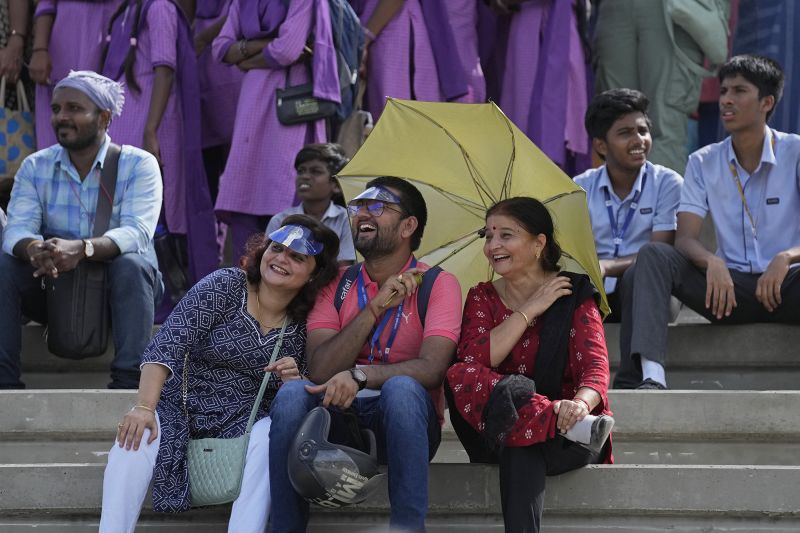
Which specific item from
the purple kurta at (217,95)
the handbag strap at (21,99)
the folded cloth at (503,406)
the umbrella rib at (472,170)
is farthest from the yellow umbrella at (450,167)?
the handbag strap at (21,99)

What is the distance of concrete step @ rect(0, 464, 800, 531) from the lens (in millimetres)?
4020

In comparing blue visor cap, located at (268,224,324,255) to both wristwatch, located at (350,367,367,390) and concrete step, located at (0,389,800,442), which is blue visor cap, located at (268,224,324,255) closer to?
wristwatch, located at (350,367,367,390)

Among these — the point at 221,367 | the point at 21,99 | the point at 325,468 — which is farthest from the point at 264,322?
the point at 21,99

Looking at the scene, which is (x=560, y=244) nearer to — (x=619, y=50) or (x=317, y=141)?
(x=317, y=141)

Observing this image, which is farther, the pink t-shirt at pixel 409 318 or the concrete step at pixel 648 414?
the concrete step at pixel 648 414

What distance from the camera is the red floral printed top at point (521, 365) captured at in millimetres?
3785

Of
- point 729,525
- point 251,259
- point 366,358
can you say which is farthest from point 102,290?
point 729,525

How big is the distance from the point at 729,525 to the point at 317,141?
3.22 meters

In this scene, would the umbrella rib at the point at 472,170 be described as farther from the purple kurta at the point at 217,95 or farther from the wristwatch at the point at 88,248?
the purple kurta at the point at 217,95

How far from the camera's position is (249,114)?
646cm

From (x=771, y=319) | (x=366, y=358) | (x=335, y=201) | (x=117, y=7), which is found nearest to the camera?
(x=366, y=358)

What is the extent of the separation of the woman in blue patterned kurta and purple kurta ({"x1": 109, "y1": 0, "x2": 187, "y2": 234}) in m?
2.37

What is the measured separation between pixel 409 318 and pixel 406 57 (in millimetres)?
2876

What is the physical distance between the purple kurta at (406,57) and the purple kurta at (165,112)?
1.05 m
